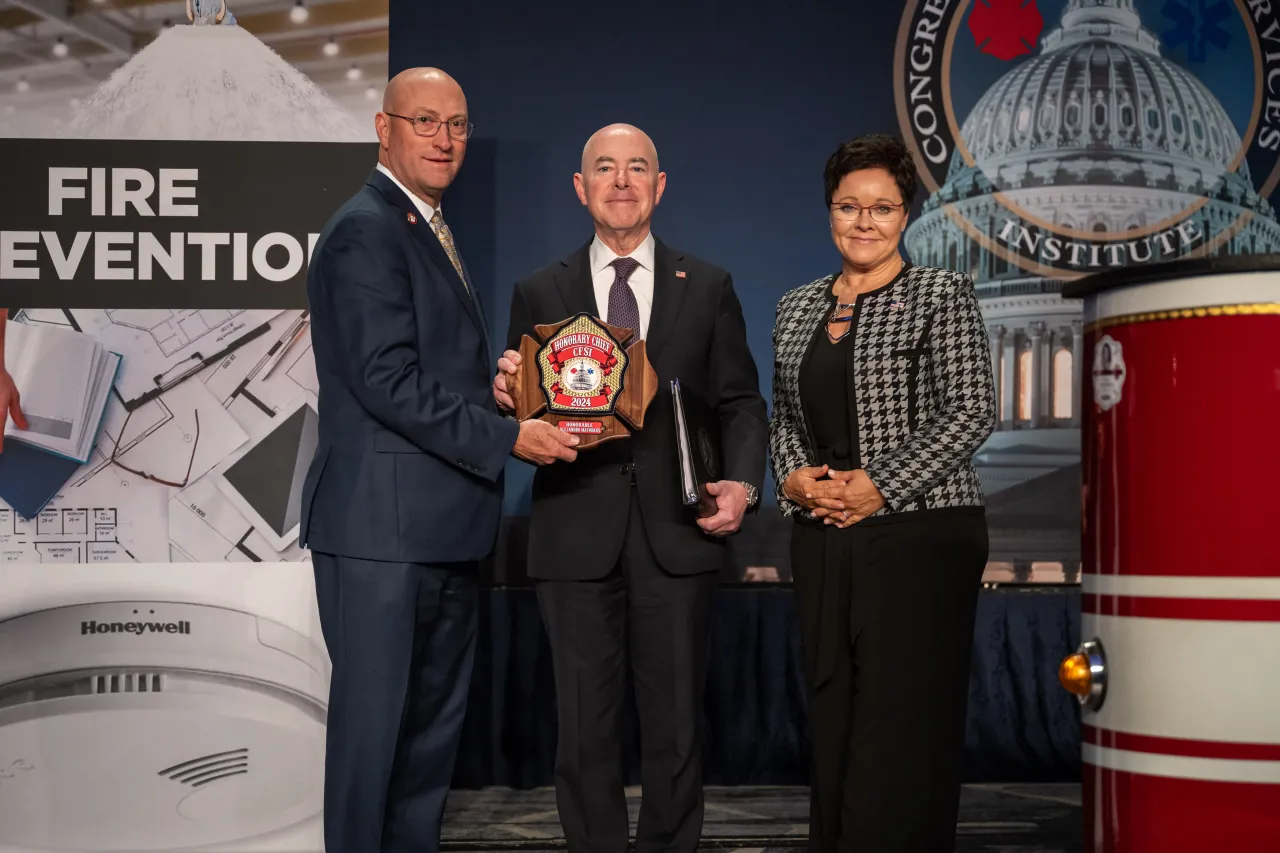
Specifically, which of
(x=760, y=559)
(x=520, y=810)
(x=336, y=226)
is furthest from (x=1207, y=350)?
(x=520, y=810)

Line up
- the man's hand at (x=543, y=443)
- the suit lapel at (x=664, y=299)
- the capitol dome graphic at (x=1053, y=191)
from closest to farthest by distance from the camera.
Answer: the man's hand at (x=543, y=443)
the suit lapel at (x=664, y=299)
the capitol dome graphic at (x=1053, y=191)

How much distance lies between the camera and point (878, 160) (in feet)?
7.88

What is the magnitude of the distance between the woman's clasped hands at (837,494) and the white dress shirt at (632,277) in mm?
656

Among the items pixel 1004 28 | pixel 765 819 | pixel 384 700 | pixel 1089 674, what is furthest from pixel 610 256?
pixel 1004 28

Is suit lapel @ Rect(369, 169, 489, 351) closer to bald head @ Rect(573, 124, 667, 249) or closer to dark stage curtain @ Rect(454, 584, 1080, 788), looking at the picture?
bald head @ Rect(573, 124, 667, 249)

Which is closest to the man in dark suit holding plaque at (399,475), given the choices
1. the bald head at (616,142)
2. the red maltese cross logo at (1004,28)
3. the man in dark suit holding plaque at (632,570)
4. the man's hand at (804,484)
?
the man in dark suit holding plaque at (632,570)

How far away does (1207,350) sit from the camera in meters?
1.69

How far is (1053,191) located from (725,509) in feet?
6.99

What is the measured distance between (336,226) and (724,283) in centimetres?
92

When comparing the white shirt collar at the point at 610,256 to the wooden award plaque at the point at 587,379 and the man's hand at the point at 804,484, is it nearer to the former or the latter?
the wooden award plaque at the point at 587,379

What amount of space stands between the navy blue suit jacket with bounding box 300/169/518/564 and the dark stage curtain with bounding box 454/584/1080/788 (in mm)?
1443

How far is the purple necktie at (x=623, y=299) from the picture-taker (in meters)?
2.79

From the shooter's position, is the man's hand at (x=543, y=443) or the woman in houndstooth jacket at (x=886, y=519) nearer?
the woman in houndstooth jacket at (x=886, y=519)

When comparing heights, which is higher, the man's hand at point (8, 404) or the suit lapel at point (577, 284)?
the suit lapel at point (577, 284)
